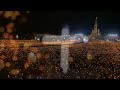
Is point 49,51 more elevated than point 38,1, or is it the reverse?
point 38,1

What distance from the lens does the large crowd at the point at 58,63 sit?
14.7 ft

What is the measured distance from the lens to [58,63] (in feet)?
15.0

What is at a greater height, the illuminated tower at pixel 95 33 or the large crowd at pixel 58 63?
the illuminated tower at pixel 95 33

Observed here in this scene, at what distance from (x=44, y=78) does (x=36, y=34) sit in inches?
25.8

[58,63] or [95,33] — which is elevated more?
[95,33]

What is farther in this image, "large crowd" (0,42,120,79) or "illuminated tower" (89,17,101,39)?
"illuminated tower" (89,17,101,39)

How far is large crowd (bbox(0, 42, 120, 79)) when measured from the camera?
14.7ft

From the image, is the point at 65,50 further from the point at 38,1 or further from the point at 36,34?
the point at 38,1

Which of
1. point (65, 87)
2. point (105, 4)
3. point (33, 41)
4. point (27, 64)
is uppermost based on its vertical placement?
point (105, 4)

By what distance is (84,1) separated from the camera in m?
4.41

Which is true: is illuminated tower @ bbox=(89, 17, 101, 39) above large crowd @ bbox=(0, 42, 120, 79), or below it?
above

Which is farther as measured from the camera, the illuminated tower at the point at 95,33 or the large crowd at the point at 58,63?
the illuminated tower at the point at 95,33

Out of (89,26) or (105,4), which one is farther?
(89,26)

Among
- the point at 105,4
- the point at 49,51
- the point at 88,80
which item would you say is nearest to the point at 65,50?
the point at 49,51
